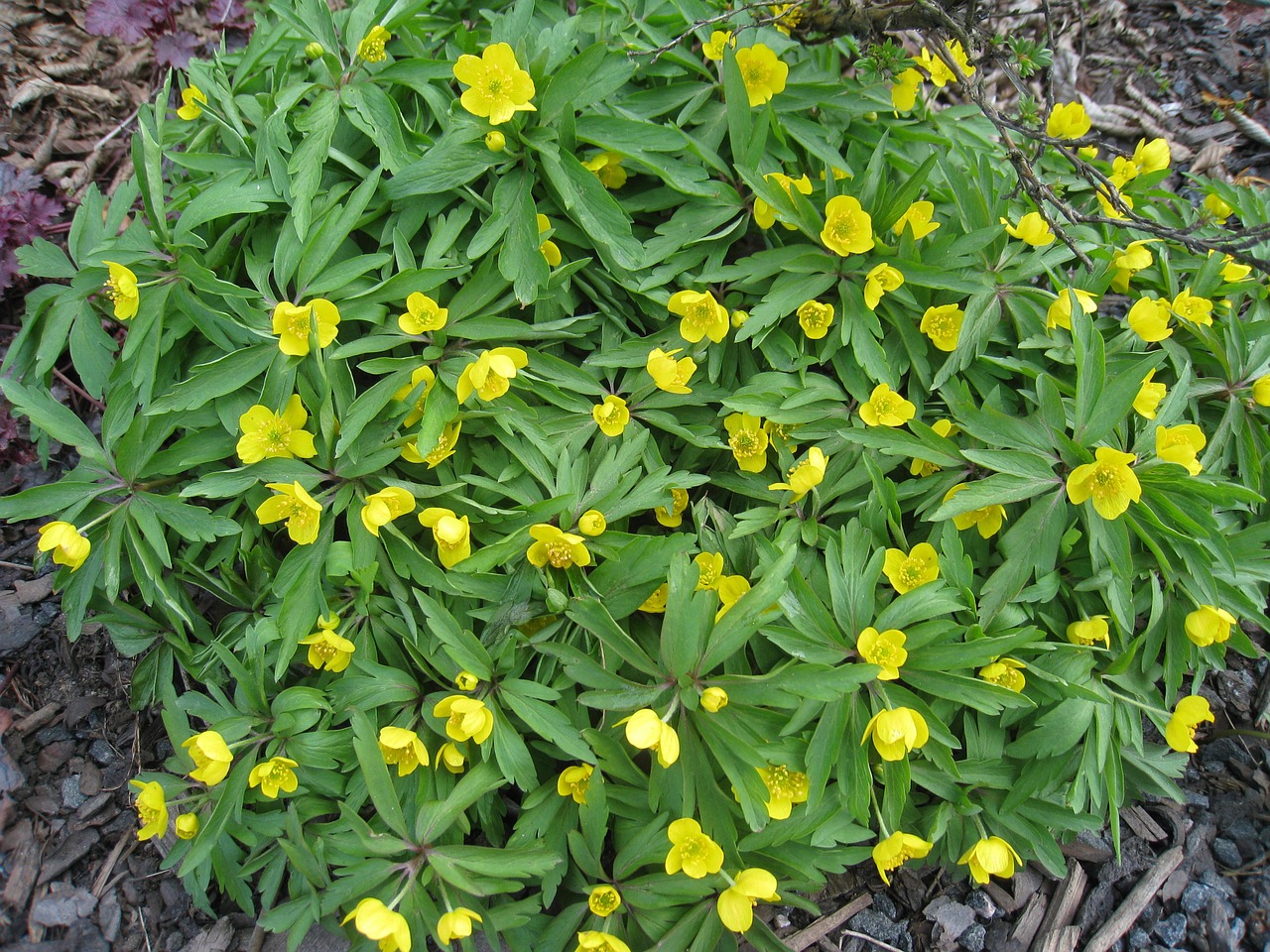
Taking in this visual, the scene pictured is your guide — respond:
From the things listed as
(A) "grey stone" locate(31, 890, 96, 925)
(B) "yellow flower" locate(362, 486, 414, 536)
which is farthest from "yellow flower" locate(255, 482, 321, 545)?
(A) "grey stone" locate(31, 890, 96, 925)

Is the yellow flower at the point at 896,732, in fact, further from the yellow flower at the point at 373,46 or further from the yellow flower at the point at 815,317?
the yellow flower at the point at 373,46

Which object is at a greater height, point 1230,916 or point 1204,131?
point 1204,131

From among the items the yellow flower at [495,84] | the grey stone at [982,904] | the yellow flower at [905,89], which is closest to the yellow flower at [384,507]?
the yellow flower at [495,84]

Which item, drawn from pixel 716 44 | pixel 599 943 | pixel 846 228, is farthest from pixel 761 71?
pixel 599 943

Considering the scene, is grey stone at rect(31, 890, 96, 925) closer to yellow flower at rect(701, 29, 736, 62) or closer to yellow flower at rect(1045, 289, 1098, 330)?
yellow flower at rect(701, 29, 736, 62)

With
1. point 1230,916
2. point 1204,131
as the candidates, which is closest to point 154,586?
point 1230,916

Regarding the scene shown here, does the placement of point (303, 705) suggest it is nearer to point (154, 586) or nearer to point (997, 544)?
point (154, 586)
